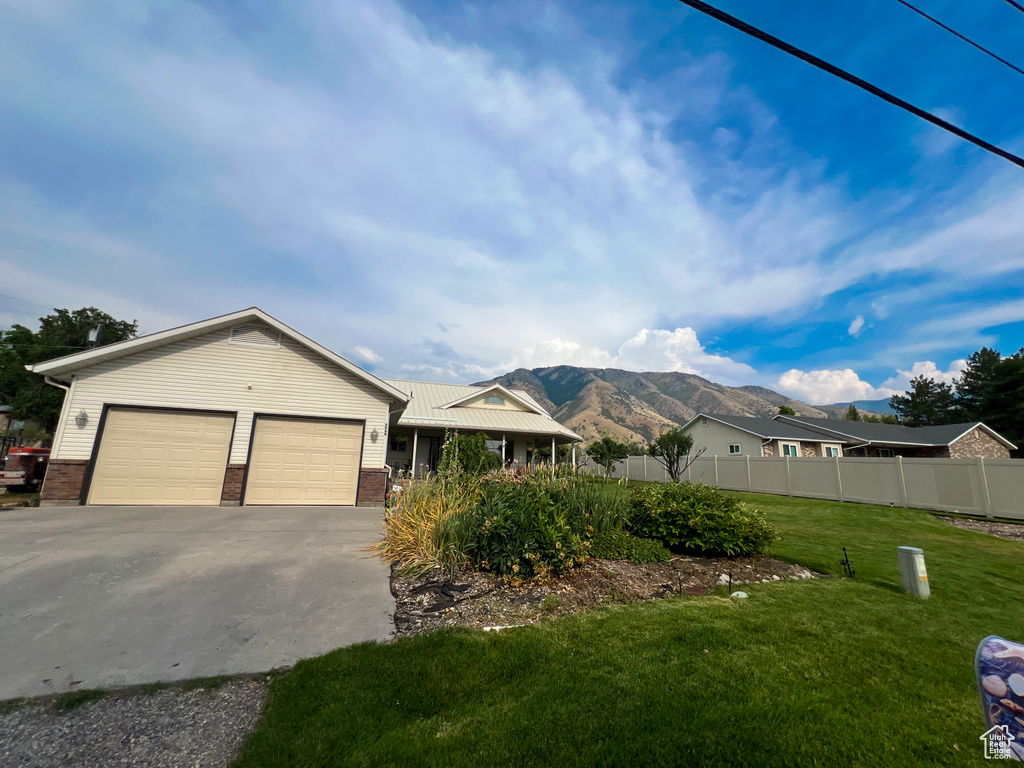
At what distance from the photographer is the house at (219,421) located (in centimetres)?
1020

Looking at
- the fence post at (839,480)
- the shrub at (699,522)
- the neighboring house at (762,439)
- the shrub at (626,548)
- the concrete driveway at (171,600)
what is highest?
the neighboring house at (762,439)

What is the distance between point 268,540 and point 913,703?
8.07 meters

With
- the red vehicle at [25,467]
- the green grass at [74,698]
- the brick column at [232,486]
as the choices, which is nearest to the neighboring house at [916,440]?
the brick column at [232,486]

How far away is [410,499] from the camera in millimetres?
6926

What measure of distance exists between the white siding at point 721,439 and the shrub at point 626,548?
69.4 feet

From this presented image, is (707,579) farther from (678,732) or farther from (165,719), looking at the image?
(165,719)

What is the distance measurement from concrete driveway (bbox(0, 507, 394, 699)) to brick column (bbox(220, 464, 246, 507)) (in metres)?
2.74

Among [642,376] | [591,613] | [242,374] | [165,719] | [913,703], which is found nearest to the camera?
[165,719]

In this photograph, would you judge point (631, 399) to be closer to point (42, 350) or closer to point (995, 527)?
point (995, 527)

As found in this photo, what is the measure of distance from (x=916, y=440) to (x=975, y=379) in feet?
82.1

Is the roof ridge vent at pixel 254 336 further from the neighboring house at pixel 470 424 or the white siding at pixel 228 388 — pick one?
the neighboring house at pixel 470 424

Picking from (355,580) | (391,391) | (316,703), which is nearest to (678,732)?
(316,703)

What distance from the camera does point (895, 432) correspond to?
27938 millimetres

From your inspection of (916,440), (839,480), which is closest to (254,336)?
(839,480)
